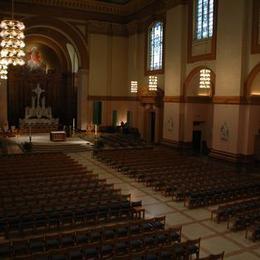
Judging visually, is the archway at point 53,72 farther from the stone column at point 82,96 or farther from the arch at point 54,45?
the stone column at point 82,96

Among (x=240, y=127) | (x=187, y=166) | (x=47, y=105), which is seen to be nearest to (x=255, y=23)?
(x=240, y=127)

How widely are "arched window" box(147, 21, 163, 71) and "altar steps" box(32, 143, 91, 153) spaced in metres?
9.95

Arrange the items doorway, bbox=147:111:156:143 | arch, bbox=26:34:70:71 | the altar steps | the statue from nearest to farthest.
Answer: the altar steps
doorway, bbox=147:111:156:143
the statue
arch, bbox=26:34:70:71

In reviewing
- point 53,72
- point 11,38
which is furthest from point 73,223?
point 53,72

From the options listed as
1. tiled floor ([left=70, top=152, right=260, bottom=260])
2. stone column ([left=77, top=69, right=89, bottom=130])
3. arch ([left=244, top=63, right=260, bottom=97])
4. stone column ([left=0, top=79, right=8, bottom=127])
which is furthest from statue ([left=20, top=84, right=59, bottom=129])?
arch ([left=244, top=63, right=260, bottom=97])

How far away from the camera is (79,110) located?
34812 mm

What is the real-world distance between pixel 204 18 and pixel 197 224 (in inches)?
650

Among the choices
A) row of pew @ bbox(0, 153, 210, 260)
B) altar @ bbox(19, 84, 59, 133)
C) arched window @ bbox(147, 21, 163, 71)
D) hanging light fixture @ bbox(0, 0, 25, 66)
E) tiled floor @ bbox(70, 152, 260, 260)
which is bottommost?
tiled floor @ bbox(70, 152, 260, 260)

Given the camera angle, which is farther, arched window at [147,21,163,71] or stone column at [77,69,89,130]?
stone column at [77,69,89,130]

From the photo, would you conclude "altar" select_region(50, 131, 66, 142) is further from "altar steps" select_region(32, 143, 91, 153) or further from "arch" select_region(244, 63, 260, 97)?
"arch" select_region(244, 63, 260, 97)

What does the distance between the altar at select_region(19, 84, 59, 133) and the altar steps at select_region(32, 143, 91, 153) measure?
7034mm

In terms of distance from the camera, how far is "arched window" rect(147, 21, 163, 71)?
29750 mm

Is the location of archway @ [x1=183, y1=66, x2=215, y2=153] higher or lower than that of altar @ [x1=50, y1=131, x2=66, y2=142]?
higher

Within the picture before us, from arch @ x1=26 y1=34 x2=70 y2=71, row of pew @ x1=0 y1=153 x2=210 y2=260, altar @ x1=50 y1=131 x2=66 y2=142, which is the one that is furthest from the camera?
arch @ x1=26 y1=34 x2=70 y2=71
